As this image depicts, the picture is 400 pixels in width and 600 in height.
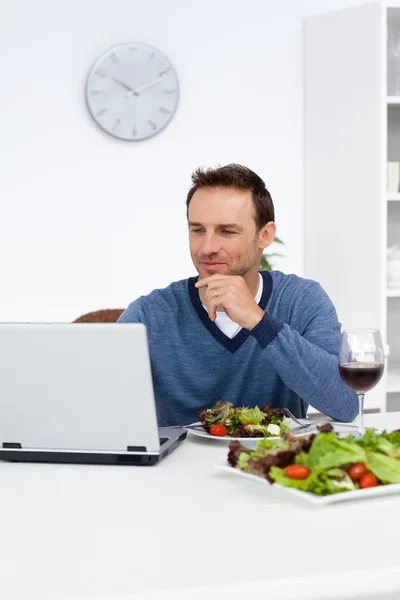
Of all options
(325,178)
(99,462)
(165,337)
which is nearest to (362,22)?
(325,178)

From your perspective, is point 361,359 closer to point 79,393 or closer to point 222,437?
point 222,437

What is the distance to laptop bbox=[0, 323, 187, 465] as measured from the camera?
1.44 m

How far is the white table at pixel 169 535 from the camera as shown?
0.98 metres

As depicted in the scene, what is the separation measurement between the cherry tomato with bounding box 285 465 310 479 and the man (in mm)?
816

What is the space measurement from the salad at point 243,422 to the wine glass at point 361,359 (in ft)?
0.56

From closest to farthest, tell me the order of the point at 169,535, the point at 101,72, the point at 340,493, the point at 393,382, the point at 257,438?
the point at 169,535 → the point at 340,493 → the point at 257,438 → the point at 393,382 → the point at 101,72

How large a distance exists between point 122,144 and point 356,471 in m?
2.97

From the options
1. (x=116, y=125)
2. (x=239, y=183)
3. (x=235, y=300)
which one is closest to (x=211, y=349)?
(x=235, y=300)

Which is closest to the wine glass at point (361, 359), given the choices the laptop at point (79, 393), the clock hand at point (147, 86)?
the laptop at point (79, 393)

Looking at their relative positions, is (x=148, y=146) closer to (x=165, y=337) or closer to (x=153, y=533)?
(x=165, y=337)

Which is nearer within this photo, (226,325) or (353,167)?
(226,325)

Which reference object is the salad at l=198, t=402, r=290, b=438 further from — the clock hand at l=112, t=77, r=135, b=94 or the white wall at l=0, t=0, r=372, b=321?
the clock hand at l=112, t=77, r=135, b=94

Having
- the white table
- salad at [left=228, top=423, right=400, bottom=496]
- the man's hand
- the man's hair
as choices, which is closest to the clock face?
the man's hair

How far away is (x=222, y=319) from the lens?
220cm
